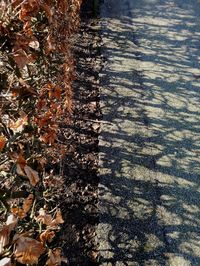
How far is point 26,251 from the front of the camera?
4.95 ft

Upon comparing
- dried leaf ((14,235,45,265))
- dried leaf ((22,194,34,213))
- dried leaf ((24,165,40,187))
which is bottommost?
dried leaf ((22,194,34,213))

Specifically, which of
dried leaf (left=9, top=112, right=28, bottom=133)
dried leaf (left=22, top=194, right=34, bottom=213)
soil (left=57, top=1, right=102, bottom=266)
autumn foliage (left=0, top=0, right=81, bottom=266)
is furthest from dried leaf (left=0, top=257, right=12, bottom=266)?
soil (left=57, top=1, right=102, bottom=266)

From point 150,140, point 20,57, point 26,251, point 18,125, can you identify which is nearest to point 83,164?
point 150,140

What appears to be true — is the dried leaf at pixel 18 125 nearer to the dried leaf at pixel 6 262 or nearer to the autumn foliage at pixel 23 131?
the autumn foliage at pixel 23 131

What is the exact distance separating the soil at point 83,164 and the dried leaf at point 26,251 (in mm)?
1597

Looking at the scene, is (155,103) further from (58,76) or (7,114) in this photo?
(7,114)

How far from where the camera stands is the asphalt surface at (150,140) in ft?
10.5

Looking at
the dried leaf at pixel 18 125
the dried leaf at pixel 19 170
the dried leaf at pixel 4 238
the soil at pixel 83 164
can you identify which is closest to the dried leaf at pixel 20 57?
the dried leaf at pixel 18 125

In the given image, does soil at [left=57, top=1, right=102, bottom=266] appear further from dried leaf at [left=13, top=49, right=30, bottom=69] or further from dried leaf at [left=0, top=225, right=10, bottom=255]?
dried leaf at [left=13, top=49, right=30, bottom=69]

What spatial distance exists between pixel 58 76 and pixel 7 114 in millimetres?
1759

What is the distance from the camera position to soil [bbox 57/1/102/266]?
3.17 metres

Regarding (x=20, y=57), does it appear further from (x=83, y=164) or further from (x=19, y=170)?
(x=83, y=164)

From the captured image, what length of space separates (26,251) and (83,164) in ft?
7.81

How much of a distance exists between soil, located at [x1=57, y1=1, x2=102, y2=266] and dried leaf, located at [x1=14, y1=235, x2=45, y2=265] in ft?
5.24
